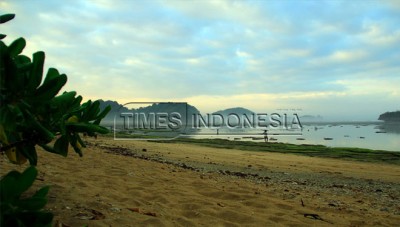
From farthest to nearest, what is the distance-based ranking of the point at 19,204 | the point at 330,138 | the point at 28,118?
1. the point at 330,138
2. the point at 28,118
3. the point at 19,204

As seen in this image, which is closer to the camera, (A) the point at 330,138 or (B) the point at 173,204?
(B) the point at 173,204

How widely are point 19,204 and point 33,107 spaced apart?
515 millimetres

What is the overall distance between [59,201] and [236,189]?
336cm

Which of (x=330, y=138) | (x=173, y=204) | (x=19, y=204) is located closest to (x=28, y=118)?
(x=19, y=204)

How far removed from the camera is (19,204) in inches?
56.0

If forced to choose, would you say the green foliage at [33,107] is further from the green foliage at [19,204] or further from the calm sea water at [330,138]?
the calm sea water at [330,138]

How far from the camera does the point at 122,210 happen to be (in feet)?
13.3

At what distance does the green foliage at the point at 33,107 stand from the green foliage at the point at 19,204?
0.25 m

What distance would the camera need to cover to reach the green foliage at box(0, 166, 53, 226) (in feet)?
4.48

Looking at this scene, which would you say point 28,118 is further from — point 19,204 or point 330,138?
point 330,138

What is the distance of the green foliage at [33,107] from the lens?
4.92 feet

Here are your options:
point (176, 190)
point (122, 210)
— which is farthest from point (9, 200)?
point (176, 190)

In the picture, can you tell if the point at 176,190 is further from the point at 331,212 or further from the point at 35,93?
the point at 35,93

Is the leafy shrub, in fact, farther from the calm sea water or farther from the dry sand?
the calm sea water
